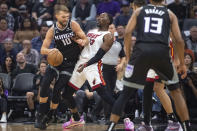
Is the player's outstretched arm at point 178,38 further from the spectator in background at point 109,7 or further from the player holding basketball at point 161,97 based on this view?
the spectator in background at point 109,7

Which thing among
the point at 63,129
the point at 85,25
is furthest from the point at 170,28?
the point at 85,25

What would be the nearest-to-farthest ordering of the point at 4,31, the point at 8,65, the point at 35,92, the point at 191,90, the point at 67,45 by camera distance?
1. the point at 67,45
2. the point at 191,90
3. the point at 35,92
4. the point at 8,65
5. the point at 4,31

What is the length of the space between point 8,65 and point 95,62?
4.90 meters

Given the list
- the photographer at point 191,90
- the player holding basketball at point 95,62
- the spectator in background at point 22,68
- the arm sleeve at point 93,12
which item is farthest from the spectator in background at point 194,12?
the player holding basketball at point 95,62

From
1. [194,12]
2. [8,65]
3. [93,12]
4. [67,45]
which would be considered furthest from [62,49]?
[194,12]

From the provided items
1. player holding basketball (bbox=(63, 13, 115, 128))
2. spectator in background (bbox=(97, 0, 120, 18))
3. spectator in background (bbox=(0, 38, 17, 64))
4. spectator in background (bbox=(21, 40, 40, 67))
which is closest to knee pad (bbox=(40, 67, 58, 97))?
player holding basketball (bbox=(63, 13, 115, 128))

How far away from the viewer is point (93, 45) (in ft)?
27.9

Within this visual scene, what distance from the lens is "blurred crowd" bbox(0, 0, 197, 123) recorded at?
1090 cm

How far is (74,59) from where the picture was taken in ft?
27.9

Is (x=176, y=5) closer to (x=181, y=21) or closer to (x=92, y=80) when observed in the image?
(x=181, y=21)

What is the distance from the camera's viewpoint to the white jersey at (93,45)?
27.8ft

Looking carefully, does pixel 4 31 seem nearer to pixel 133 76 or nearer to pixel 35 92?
pixel 35 92

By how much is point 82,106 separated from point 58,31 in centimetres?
330

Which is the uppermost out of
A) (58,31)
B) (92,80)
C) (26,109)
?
(58,31)
